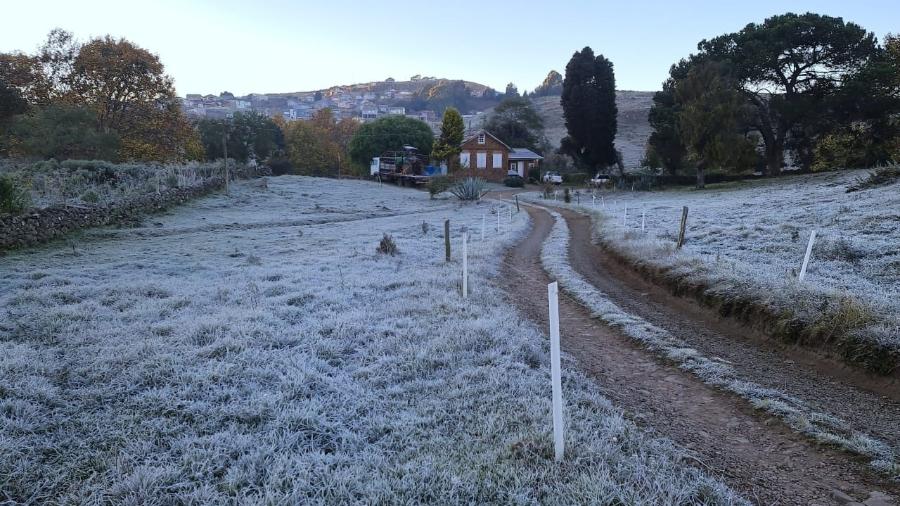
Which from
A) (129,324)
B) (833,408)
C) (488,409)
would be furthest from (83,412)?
(833,408)

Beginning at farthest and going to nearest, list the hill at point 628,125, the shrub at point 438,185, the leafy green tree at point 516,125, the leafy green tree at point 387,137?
the hill at point 628,125 < the leafy green tree at point 516,125 < the leafy green tree at point 387,137 < the shrub at point 438,185

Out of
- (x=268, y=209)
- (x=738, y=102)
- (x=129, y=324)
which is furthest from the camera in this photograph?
(x=738, y=102)

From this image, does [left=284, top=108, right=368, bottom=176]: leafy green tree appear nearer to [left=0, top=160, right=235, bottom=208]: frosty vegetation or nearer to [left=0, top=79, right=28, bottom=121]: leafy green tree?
[left=0, top=79, right=28, bottom=121]: leafy green tree

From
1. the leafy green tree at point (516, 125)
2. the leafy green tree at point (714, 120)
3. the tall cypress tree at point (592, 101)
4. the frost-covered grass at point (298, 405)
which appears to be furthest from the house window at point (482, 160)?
the frost-covered grass at point (298, 405)

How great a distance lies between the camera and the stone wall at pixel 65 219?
1362 centimetres

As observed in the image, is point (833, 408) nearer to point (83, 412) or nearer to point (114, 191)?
point (83, 412)

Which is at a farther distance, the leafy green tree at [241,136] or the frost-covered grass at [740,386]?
the leafy green tree at [241,136]

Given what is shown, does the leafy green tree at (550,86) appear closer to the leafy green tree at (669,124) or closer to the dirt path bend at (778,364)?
the leafy green tree at (669,124)

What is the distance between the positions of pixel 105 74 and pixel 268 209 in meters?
21.1

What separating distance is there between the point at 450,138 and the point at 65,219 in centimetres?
4304

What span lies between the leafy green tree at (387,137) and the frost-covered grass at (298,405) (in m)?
51.6

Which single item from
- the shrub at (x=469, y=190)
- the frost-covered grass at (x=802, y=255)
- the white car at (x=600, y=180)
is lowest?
the frost-covered grass at (x=802, y=255)

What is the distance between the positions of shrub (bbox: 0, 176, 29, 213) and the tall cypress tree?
155 feet

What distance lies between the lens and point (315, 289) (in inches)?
360
